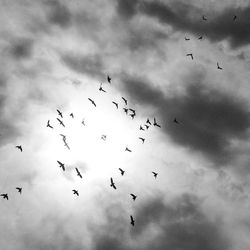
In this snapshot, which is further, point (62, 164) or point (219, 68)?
point (219, 68)

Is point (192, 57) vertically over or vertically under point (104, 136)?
over

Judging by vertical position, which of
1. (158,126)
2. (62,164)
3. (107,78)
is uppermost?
(158,126)

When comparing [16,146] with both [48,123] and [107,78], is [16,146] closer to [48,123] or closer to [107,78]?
[48,123]

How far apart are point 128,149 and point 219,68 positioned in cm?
2649

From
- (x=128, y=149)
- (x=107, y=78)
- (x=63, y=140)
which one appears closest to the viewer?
(x=107, y=78)

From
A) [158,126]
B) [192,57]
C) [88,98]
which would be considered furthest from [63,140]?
[192,57]

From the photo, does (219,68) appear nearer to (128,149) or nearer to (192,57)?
(192,57)

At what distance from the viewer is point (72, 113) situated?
7388 cm

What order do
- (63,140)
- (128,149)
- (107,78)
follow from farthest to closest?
1. (128,149)
2. (63,140)
3. (107,78)

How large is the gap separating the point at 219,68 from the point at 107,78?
90.9ft

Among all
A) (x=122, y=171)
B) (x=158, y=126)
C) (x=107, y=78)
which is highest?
(x=158, y=126)

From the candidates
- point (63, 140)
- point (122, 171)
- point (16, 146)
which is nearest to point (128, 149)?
point (122, 171)

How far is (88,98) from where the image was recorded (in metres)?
72.6

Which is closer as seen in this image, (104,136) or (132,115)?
(104,136)
